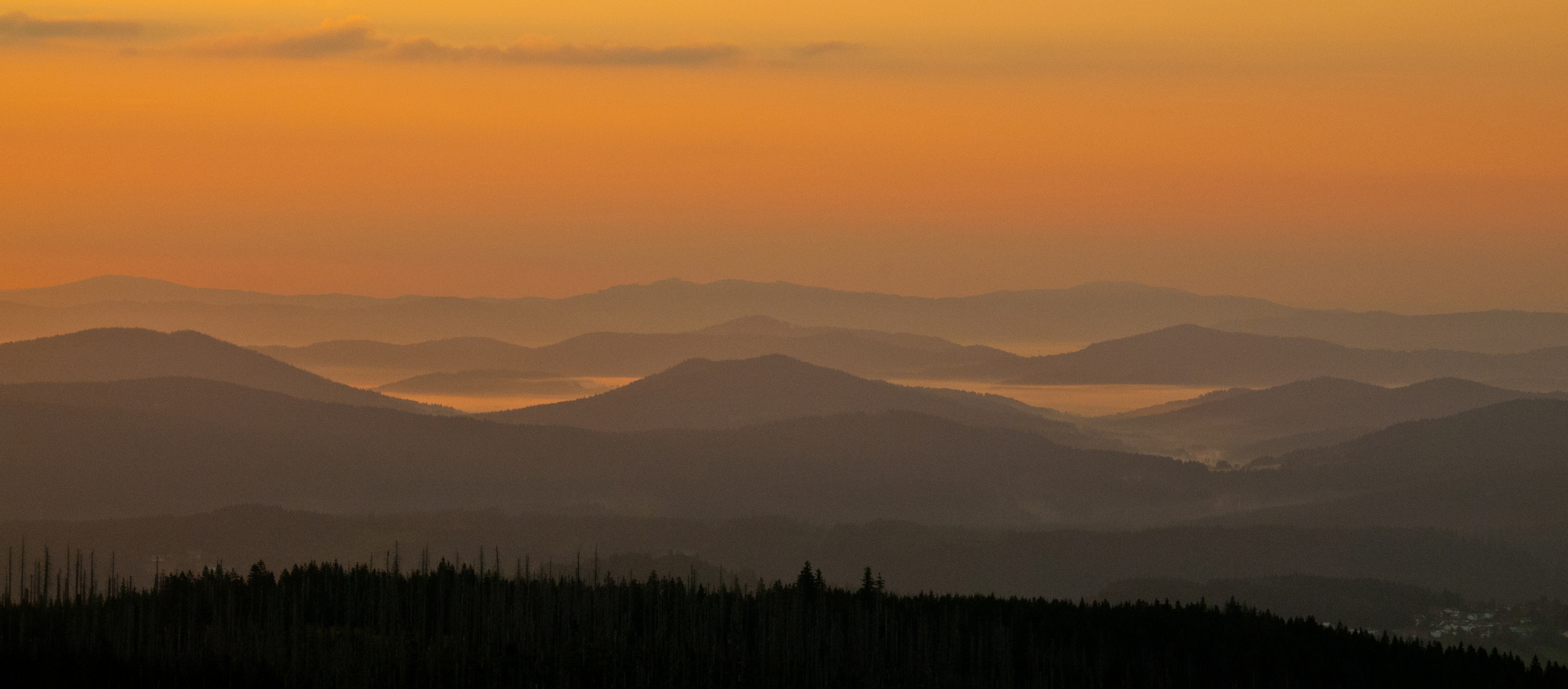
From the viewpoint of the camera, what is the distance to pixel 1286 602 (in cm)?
15350

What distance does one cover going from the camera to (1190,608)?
203 ft

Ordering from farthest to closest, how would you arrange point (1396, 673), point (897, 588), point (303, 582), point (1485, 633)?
point (897, 588) < point (1485, 633) < point (303, 582) < point (1396, 673)

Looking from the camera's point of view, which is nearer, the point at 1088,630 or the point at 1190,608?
the point at 1088,630

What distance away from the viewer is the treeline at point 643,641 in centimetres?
4462

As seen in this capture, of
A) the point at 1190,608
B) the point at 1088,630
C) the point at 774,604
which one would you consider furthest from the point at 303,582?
the point at 1190,608

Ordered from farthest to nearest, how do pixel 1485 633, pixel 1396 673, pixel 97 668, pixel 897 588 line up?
pixel 897 588 < pixel 1485 633 < pixel 1396 673 < pixel 97 668

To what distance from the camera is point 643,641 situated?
5025 cm

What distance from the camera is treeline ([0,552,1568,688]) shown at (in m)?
44.6

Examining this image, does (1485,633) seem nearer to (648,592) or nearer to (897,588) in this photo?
(648,592)

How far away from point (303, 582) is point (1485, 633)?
80767 mm

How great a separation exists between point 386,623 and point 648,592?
926 cm

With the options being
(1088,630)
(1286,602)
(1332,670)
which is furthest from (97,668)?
(1286,602)

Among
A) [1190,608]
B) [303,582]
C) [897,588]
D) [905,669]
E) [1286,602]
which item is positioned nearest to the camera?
[905,669]

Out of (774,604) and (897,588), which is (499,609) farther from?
(897,588)
